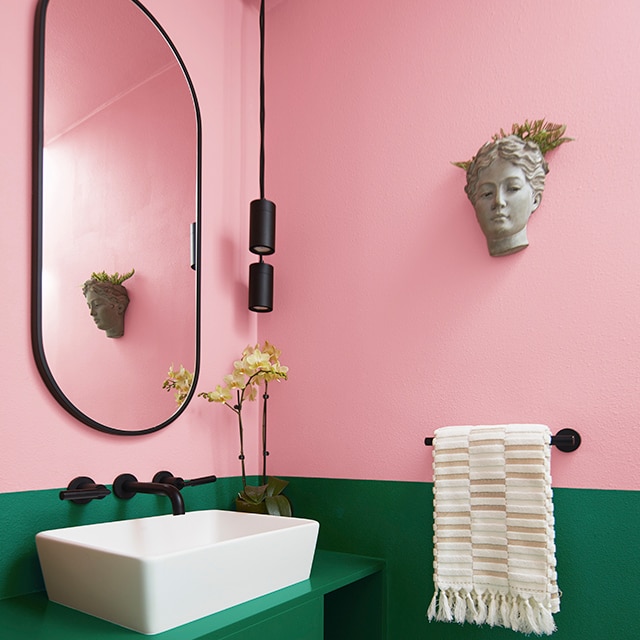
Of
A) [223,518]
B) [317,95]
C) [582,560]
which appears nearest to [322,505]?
[223,518]

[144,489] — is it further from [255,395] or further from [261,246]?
[261,246]

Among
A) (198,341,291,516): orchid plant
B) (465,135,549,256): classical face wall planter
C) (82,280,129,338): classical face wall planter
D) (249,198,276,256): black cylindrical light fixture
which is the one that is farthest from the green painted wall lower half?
(249,198,276,256): black cylindrical light fixture

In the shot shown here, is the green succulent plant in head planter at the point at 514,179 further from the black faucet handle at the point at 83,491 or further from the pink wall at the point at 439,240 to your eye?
the black faucet handle at the point at 83,491

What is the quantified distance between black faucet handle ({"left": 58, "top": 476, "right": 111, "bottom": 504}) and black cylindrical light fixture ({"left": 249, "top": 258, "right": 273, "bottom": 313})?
→ 715mm

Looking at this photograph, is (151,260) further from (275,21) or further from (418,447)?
(275,21)

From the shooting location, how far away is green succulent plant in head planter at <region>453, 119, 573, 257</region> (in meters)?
1.52

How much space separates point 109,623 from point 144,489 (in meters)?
0.35

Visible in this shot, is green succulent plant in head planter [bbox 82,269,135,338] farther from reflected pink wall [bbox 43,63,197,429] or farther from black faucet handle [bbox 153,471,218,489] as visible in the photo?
black faucet handle [bbox 153,471,218,489]

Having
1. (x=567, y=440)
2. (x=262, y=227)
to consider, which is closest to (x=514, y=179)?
(x=567, y=440)

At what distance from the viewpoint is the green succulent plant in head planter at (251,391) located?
177cm

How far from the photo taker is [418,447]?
168 cm

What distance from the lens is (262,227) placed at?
6.19 feet

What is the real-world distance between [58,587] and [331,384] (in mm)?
914

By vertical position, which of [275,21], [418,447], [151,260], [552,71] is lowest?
[418,447]
